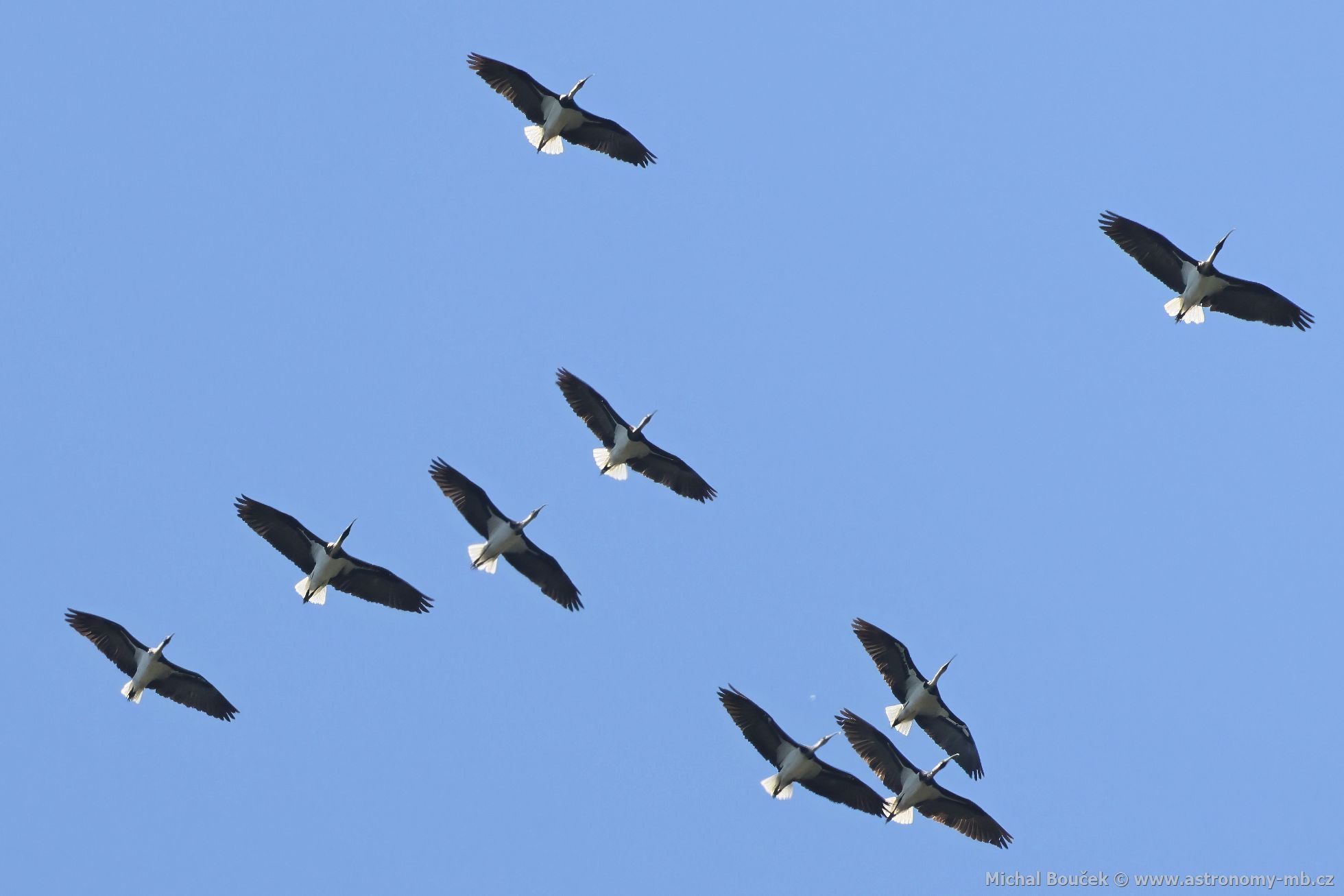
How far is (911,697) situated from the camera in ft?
117

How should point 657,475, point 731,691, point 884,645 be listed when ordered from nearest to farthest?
point 731,691
point 884,645
point 657,475

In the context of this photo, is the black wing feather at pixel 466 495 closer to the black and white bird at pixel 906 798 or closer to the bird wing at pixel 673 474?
the bird wing at pixel 673 474

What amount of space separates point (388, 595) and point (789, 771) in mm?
9083

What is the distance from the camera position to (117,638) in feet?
119

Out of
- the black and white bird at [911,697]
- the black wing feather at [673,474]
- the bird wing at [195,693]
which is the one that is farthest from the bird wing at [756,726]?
the bird wing at [195,693]

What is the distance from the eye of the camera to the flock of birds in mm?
34562

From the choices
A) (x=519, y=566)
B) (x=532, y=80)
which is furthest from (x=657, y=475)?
(x=532, y=80)

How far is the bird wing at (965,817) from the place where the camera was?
115ft

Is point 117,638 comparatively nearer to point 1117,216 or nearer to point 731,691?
point 731,691

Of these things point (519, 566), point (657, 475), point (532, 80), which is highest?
point (532, 80)

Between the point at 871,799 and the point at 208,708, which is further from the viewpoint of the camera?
the point at 208,708

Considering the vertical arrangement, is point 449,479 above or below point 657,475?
below

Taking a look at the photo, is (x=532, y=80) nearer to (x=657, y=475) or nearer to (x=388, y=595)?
(x=657, y=475)

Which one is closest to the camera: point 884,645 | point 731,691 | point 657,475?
point 731,691
